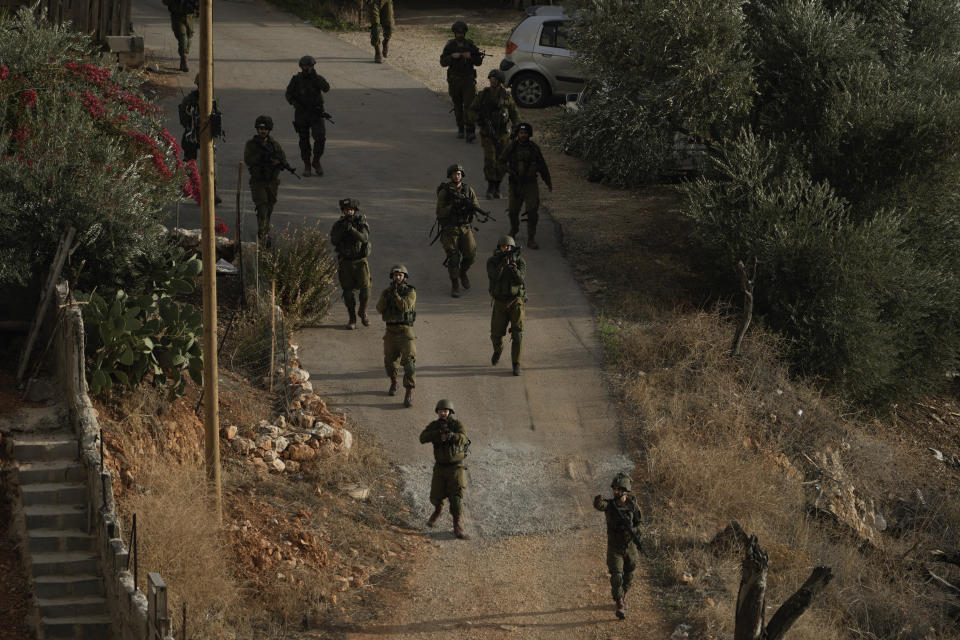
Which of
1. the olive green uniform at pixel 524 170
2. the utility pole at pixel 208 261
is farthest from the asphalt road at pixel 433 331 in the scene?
the utility pole at pixel 208 261

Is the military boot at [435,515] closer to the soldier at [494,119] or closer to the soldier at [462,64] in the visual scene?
the soldier at [494,119]

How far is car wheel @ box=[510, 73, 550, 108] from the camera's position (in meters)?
22.1

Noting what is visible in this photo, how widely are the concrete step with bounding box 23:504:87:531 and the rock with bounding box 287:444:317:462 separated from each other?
216 centimetres

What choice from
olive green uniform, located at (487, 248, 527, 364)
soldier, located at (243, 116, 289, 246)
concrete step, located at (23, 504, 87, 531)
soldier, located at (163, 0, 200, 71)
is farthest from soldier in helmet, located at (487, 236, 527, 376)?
soldier, located at (163, 0, 200, 71)

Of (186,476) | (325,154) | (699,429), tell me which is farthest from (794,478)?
(325,154)

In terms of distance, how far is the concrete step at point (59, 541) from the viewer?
10.5m

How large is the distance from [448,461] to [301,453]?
1.94 m

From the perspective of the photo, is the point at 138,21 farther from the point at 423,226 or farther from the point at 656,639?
the point at 656,639

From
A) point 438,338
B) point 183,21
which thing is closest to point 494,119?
point 438,338

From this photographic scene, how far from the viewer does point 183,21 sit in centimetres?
2178

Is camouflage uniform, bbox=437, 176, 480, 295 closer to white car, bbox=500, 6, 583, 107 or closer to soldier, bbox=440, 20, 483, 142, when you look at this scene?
soldier, bbox=440, 20, 483, 142

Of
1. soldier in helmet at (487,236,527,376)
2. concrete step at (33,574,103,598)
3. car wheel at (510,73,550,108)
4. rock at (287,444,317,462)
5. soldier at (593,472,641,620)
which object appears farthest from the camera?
car wheel at (510,73,550,108)

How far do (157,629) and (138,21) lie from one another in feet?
64.1

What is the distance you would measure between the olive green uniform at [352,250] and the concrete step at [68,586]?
483 centimetres
